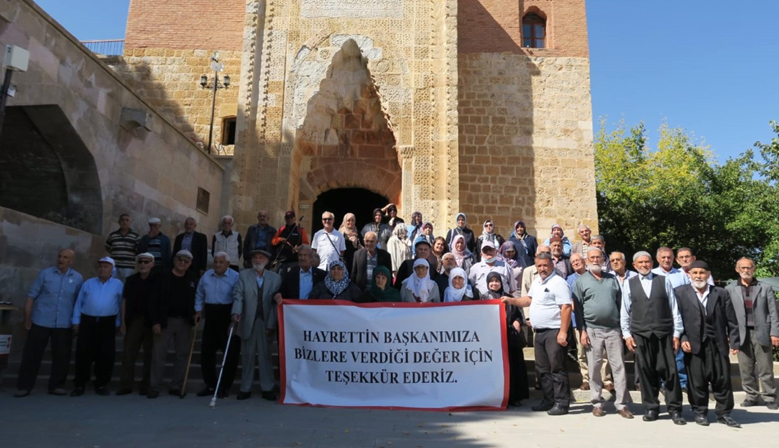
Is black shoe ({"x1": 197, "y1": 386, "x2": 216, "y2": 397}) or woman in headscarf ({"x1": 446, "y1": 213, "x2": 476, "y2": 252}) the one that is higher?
woman in headscarf ({"x1": 446, "y1": 213, "x2": 476, "y2": 252})

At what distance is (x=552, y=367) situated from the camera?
227 inches

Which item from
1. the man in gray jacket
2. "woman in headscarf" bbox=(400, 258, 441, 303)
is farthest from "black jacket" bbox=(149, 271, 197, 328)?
the man in gray jacket

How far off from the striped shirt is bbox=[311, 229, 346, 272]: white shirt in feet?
8.62

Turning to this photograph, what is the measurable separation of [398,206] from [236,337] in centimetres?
799

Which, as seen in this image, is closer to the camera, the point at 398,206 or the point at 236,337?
the point at 236,337

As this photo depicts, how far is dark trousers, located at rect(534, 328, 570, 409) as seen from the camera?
571 cm

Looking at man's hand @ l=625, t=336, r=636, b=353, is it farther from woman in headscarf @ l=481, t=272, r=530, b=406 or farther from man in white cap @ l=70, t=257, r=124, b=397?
man in white cap @ l=70, t=257, r=124, b=397

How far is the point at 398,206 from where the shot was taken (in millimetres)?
14086

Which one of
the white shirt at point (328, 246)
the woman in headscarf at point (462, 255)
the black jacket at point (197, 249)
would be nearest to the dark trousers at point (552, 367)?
the woman in headscarf at point (462, 255)

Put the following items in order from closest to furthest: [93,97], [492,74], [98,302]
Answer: [98,302]
[93,97]
[492,74]

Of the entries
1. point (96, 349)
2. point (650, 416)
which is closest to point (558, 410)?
point (650, 416)

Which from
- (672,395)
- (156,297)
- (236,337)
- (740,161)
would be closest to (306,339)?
(236,337)

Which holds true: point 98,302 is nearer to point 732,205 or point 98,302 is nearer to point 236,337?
point 236,337

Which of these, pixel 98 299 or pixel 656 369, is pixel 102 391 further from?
pixel 656 369
